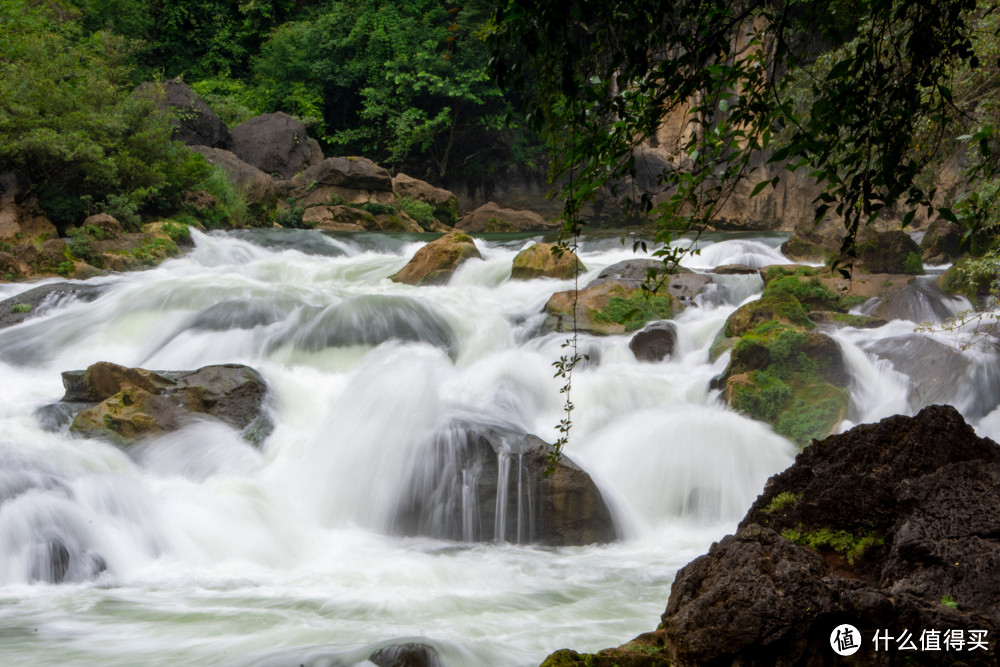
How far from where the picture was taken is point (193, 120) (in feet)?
77.9

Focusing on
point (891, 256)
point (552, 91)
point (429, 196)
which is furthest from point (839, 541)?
point (429, 196)

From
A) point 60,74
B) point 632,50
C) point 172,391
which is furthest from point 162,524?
point 60,74

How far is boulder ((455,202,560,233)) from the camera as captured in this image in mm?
24750

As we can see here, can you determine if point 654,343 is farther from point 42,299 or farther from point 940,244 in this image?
point 42,299

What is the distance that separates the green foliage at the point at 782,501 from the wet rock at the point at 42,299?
12.1 metres

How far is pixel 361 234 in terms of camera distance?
20859 millimetres

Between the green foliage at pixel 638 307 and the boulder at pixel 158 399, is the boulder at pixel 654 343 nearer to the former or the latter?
the green foliage at pixel 638 307

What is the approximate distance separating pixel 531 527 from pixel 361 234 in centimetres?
1494

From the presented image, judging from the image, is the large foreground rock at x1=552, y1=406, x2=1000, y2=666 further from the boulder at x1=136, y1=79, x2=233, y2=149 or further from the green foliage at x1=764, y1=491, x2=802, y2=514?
the boulder at x1=136, y1=79, x2=233, y2=149

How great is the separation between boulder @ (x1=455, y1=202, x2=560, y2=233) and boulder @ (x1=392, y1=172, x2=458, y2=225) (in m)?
0.49

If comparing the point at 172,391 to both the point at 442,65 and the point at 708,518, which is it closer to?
the point at 708,518

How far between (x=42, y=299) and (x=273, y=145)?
14.3m

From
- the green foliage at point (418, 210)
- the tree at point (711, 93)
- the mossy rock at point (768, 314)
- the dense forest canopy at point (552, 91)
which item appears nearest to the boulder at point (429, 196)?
the green foliage at point (418, 210)

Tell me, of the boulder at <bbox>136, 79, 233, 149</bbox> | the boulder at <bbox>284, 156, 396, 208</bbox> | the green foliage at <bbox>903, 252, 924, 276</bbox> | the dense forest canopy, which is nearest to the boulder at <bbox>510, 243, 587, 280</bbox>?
the dense forest canopy
